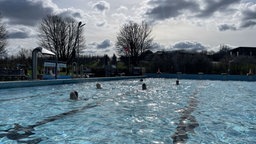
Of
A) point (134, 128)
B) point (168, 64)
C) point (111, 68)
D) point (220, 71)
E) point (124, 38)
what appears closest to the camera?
point (134, 128)

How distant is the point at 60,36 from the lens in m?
36.0

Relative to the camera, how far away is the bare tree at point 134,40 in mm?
43969

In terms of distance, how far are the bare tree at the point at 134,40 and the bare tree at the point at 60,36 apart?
26.7 ft

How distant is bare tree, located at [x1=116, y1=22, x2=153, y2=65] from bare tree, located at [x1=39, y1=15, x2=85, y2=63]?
8124mm

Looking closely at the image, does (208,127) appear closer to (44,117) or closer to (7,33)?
(44,117)

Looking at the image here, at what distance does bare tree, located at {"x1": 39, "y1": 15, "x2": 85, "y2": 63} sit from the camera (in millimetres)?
35281

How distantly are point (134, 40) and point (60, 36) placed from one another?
42.6 ft

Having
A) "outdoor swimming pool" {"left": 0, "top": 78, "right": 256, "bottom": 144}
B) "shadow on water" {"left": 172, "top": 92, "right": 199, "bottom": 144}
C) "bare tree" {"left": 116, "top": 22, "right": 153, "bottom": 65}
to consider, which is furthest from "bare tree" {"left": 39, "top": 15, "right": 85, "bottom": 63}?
"shadow on water" {"left": 172, "top": 92, "right": 199, "bottom": 144}

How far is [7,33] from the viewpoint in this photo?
90.6ft

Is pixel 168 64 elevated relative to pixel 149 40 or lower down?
lower down

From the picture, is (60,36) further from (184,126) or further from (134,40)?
(184,126)

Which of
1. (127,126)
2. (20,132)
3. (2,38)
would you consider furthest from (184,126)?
(2,38)

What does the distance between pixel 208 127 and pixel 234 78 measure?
86.9 feet

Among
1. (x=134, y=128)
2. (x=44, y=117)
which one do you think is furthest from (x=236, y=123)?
(x=44, y=117)
